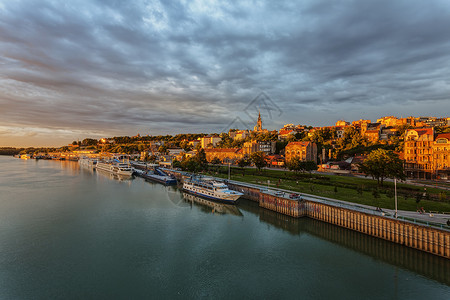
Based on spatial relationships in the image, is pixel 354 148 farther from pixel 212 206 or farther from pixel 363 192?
pixel 212 206

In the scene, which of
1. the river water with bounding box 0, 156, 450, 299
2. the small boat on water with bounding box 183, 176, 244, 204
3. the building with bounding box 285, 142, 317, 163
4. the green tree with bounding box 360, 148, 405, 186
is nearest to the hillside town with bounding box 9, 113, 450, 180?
the building with bounding box 285, 142, 317, 163

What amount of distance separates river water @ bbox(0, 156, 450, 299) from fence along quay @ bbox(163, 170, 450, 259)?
101 cm

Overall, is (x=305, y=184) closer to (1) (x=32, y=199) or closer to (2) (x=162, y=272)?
(2) (x=162, y=272)

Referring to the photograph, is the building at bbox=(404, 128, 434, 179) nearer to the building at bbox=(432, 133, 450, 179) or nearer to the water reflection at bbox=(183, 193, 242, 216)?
the building at bbox=(432, 133, 450, 179)

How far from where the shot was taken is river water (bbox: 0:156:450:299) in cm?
2123

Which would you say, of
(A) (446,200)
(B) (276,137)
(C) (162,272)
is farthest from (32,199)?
(B) (276,137)

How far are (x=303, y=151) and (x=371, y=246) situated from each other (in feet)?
220

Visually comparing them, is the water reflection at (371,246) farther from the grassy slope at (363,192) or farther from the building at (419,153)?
the building at (419,153)

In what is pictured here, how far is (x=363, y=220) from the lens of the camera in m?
32.7

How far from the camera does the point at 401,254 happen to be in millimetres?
27500

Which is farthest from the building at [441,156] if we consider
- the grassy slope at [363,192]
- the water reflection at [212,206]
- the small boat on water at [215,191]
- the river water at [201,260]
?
the water reflection at [212,206]

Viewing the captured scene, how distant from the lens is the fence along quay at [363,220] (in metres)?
26.0

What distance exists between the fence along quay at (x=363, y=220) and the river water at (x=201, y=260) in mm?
1009

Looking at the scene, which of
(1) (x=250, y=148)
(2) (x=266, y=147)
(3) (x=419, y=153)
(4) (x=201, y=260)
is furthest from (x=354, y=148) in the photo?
(4) (x=201, y=260)
